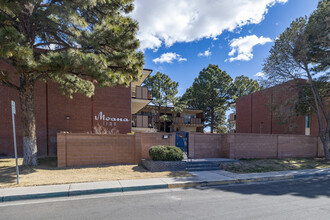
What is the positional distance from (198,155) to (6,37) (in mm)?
11624

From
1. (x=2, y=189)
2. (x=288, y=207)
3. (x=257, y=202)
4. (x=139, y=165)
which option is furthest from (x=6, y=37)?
(x=288, y=207)

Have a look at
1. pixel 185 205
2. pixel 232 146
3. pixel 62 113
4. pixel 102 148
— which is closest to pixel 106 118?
pixel 62 113

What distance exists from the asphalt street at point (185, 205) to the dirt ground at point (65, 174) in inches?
69.9

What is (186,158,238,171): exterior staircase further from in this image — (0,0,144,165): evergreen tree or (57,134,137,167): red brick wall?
(0,0,144,165): evergreen tree

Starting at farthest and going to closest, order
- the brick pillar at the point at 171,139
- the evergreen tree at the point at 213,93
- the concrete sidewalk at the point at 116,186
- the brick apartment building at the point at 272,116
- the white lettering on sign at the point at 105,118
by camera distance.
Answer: the evergreen tree at the point at 213,93 < the brick apartment building at the point at 272,116 < the white lettering on sign at the point at 105,118 < the brick pillar at the point at 171,139 < the concrete sidewalk at the point at 116,186

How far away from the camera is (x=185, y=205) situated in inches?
212

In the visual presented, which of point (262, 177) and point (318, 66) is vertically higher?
point (318, 66)

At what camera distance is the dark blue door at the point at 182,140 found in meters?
12.8

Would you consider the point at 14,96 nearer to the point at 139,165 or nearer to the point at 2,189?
the point at 2,189

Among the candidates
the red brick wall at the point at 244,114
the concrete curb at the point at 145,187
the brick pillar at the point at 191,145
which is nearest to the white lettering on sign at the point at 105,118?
the brick pillar at the point at 191,145

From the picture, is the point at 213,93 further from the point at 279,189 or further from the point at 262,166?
the point at 279,189

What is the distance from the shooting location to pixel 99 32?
28.3ft

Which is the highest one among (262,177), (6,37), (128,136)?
(6,37)

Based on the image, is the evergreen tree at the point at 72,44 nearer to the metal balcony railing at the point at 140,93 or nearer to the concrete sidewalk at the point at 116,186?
the concrete sidewalk at the point at 116,186
